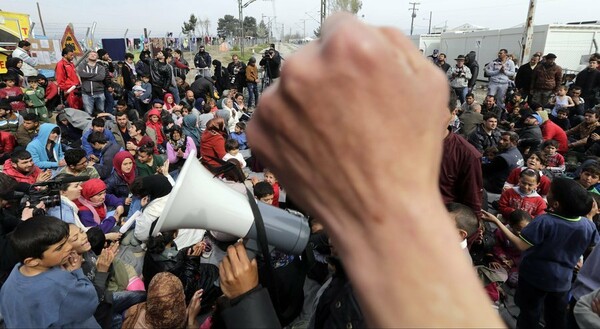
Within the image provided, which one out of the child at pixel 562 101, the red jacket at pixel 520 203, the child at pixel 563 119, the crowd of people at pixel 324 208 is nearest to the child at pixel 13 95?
the crowd of people at pixel 324 208

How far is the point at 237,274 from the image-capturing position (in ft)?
3.68

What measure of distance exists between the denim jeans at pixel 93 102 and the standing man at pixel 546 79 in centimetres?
1047

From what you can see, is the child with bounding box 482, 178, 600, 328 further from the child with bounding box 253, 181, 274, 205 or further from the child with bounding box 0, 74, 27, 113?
the child with bounding box 0, 74, 27, 113

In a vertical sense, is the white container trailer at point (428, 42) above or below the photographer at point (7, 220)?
above

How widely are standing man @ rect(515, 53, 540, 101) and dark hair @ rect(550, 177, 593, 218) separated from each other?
8003 mm

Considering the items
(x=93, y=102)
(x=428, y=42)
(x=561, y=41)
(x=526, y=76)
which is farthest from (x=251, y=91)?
(x=428, y=42)

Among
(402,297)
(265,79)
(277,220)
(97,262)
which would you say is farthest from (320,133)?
(265,79)

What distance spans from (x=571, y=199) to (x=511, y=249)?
4.88 ft

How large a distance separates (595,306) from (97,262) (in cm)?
349

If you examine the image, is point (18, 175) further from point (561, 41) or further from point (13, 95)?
point (561, 41)

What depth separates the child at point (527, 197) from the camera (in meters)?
4.30

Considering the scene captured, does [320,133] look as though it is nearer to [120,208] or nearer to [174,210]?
[174,210]

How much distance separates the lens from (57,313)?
2.05 m

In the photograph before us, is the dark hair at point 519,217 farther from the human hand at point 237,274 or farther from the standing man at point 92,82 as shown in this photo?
the standing man at point 92,82
